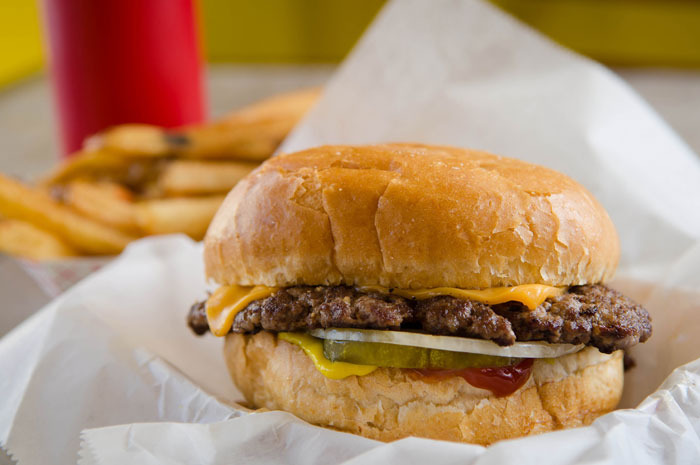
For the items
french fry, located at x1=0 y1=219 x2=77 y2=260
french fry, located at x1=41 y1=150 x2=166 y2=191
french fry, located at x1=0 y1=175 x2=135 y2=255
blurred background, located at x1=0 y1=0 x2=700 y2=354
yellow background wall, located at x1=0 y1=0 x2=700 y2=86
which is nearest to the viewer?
french fry, located at x1=0 y1=219 x2=77 y2=260

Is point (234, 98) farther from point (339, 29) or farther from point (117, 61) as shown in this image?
point (117, 61)

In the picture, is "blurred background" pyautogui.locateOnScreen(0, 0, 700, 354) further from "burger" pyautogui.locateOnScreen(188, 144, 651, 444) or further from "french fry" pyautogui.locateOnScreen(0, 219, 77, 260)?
"burger" pyautogui.locateOnScreen(188, 144, 651, 444)

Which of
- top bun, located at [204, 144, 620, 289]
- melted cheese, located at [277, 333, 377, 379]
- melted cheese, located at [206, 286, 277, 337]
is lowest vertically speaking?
melted cheese, located at [277, 333, 377, 379]

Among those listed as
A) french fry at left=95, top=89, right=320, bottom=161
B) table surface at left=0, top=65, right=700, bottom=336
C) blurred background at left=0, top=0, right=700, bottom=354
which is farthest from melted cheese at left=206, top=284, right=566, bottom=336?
blurred background at left=0, top=0, right=700, bottom=354

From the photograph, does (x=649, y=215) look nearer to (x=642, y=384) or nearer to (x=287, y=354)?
(x=642, y=384)

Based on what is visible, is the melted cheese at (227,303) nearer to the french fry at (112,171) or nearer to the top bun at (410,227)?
the top bun at (410,227)

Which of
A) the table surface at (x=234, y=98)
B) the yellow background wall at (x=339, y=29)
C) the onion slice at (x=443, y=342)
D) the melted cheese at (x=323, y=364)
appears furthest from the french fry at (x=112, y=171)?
the yellow background wall at (x=339, y=29)

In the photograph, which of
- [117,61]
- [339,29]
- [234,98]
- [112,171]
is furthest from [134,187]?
[339,29]
